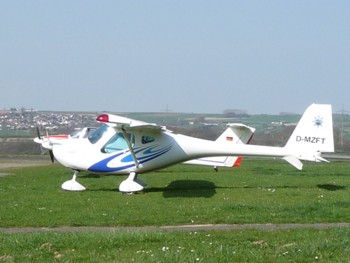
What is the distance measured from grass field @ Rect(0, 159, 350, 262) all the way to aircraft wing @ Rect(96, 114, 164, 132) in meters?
2.05

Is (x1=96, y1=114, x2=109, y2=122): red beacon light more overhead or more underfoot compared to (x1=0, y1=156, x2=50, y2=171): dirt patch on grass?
more overhead

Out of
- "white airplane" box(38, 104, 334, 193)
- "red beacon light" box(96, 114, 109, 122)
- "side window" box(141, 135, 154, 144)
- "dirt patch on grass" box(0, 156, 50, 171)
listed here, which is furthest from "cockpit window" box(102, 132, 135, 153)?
"dirt patch on grass" box(0, 156, 50, 171)

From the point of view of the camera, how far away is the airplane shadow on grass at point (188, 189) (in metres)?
20.1

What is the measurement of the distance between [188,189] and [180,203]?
4.46 metres

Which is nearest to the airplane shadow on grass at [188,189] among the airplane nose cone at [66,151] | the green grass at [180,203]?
the green grass at [180,203]

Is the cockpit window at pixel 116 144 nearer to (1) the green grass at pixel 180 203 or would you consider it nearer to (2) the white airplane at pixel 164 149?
(2) the white airplane at pixel 164 149

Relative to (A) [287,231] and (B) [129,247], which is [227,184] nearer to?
(A) [287,231]

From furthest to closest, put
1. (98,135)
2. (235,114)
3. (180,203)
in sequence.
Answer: (235,114) → (98,135) → (180,203)

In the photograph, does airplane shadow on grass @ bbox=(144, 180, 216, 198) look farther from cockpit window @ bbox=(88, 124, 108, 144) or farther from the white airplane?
cockpit window @ bbox=(88, 124, 108, 144)

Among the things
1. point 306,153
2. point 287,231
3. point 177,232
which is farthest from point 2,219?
point 306,153

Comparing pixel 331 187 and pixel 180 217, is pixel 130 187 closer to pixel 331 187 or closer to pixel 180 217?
pixel 180 217

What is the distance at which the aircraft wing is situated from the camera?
63.0ft

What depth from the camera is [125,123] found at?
1983 centimetres

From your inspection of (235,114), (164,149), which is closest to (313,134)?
(164,149)
